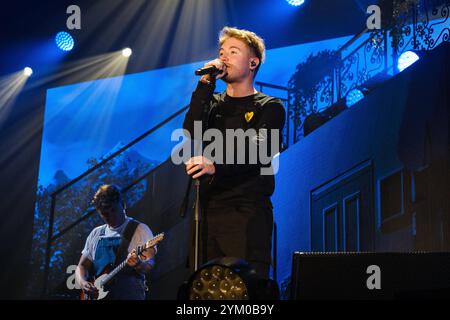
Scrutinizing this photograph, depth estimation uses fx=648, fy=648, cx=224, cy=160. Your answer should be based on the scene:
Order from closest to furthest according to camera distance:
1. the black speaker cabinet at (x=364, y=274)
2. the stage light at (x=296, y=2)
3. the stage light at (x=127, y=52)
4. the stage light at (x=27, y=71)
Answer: the black speaker cabinet at (x=364, y=274) < the stage light at (x=296, y=2) < the stage light at (x=27, y=71) < the stage light at (x=127, y=52)

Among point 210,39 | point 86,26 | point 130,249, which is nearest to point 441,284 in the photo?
point 130,249

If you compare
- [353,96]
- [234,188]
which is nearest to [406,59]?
[353,96]

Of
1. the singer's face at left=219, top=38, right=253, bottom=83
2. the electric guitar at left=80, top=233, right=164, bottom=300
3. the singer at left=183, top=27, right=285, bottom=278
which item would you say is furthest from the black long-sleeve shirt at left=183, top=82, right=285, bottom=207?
the electric guitar at left=80, top=233, right=164, bottom=300

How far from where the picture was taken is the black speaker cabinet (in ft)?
7.51

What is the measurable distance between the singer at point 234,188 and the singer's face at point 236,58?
0.16 ft

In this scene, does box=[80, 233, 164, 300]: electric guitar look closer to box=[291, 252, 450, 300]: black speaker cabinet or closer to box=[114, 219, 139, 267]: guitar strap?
box=[114, 219, 139, 267]: guitar strap

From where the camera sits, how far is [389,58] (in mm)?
5328

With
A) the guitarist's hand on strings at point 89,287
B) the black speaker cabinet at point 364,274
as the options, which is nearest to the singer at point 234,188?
the black speaker cabinet at point 364,274

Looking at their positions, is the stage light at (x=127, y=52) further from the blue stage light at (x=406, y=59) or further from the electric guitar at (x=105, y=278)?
the blue stage light at (x=406, y=59)

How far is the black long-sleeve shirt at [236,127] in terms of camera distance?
2600 millimetres

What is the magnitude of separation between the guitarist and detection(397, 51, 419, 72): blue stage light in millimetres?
2341

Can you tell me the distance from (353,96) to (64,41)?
2.59 metres

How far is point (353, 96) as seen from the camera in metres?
5.41

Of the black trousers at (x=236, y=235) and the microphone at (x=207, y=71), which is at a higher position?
the microphone at (x=207, y=71)
